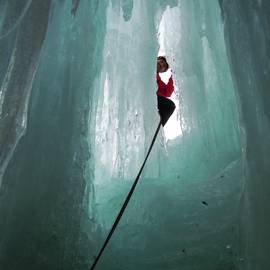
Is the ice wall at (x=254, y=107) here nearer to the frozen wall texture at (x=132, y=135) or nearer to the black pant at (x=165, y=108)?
the frozen wall texture at (x=132, y=135)

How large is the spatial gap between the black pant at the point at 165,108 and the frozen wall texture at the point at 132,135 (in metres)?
0.30

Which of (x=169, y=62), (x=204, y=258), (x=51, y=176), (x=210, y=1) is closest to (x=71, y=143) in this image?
(x=51, y=176)

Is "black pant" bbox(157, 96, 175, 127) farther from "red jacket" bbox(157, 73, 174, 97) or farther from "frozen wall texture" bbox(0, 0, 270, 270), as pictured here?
"frozen wall texture" bbox(0, 0, 270, 270)

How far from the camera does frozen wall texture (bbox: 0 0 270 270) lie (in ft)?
7.88

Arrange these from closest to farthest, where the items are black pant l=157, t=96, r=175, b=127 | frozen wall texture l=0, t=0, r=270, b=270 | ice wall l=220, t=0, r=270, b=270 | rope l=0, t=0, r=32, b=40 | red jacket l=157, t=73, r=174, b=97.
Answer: ice wall l=220, t=0, r=270, b=270 → frozen wall texture l=0, t=0, r=270, b=270 → rope l=0, t=0, r=32, b=40 → black pant l=157, t=96, r=175, b=127 → red jacket l=157, t=73, r=174, b=97

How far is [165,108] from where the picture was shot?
10.2ft

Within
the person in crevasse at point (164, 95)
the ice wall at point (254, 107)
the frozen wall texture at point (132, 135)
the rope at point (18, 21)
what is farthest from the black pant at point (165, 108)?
the rope at point (18, 21)

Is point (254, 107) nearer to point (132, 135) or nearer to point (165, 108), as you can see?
point (165, 108)

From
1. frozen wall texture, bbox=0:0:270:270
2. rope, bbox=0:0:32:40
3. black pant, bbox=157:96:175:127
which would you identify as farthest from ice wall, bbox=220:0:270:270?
rope, bbox=0:0:32:40

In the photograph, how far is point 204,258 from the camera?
352 centimetres

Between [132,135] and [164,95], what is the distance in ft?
2.03

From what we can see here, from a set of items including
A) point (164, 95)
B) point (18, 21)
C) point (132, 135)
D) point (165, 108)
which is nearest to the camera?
point (18, 21)

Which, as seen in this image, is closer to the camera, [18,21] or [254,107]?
[254,107]

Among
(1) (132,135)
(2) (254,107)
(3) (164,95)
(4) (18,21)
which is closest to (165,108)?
(3) (164,95)
